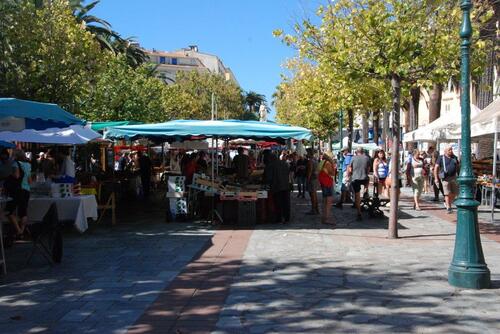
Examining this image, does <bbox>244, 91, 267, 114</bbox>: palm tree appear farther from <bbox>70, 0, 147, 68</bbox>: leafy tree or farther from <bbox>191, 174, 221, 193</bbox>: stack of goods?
<bbox>191, 174, 221, 193</bbox>: stack of goods

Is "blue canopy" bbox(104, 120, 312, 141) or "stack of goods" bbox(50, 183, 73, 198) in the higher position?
"blue canopy" bbox(104, 120, 312, 141)

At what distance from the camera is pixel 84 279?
6844 mm

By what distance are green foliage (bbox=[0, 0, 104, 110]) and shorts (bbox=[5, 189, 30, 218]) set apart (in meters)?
7.73

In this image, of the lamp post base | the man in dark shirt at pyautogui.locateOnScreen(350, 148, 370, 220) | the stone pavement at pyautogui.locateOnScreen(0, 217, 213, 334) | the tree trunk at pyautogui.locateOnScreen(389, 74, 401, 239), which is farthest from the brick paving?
the man in dark shirt at pyautogui.locateOnScreen(350, 148, 370, 220)

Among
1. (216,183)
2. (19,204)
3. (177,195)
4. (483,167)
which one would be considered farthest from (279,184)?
(483,167)

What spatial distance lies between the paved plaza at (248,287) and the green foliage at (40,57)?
836 centimetres

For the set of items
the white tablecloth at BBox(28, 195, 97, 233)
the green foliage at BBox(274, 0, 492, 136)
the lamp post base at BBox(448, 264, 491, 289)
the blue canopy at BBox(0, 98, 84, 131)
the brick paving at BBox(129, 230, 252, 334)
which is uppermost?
the green foliage at BBox(274, 0, 492, 136)

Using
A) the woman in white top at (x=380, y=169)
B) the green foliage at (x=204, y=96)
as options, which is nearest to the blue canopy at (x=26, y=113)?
the woman in white top at (x=380, y=169)

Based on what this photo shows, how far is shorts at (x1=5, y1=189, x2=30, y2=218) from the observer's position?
28.6 ft

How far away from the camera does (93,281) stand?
673 centimetres

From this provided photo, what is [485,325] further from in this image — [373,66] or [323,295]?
[373,66]

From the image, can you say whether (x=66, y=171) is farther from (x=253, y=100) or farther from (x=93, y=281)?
(x=253, y=100)

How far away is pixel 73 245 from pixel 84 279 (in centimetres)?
265

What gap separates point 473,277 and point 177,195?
7.38 meters
